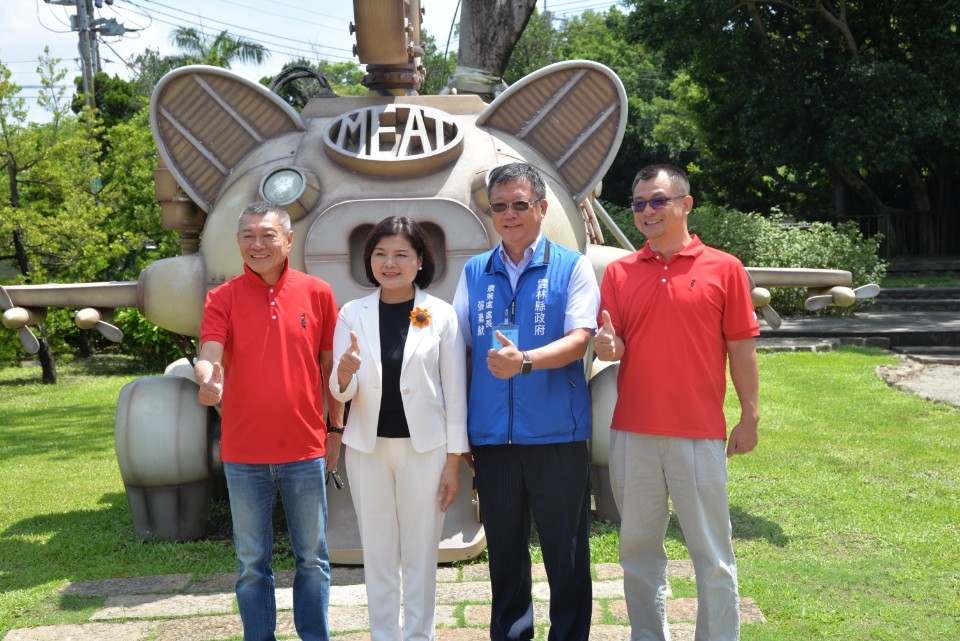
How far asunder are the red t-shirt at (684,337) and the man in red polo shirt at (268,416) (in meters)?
1.06

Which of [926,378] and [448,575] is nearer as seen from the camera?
[448,575]

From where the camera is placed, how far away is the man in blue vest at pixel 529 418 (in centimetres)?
334

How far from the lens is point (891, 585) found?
4.36 m

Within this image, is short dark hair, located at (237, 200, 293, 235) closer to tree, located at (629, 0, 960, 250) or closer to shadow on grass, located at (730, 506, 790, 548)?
shadow on grass, located at (730, 506, 790, 548)

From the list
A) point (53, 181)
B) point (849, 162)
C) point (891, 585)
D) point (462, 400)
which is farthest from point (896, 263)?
point (462, 400)

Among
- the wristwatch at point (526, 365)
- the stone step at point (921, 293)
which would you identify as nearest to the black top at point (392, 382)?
the wristwatch at point (526, 365)

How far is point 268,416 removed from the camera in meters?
3.36

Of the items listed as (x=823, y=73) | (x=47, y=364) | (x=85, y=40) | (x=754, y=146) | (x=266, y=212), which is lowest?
(x=47, y=364)

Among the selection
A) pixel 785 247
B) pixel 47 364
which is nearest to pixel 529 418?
pixel 47 364

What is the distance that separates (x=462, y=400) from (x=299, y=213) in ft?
5.78

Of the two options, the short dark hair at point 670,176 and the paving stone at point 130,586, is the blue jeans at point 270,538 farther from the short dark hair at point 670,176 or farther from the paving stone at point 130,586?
the short dark hair at point 670,176

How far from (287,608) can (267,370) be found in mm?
1286

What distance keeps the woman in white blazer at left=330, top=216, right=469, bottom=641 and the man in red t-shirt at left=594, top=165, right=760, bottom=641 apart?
0.53m

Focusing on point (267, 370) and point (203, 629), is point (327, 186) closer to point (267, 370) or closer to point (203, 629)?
point (267, 370)
